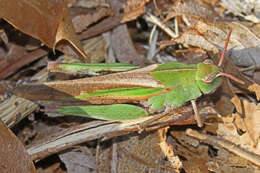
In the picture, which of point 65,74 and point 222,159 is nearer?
point 222,159

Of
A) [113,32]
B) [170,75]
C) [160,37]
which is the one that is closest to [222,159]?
[170,75]

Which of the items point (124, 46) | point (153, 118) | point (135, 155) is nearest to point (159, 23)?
point (124, 46)

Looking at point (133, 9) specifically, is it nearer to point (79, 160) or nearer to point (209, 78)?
point (209, 78)

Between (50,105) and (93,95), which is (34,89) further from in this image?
(93,95)

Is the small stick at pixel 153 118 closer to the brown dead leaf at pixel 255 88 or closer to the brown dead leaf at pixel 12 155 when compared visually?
the brown dead leaf at pixel 255 88

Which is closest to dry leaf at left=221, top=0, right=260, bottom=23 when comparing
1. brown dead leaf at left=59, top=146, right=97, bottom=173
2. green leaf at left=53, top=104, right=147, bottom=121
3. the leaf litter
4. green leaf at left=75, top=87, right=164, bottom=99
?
the leaf litter

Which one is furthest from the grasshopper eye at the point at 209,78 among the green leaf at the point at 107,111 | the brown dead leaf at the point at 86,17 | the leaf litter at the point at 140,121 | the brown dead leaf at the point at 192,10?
the brown dead leaf at the point at 86,17

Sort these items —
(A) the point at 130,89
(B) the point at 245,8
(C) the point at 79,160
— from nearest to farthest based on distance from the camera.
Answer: (A) the point at 130,89 → (C) the point at 79,160 → (B) the point at 245,8
